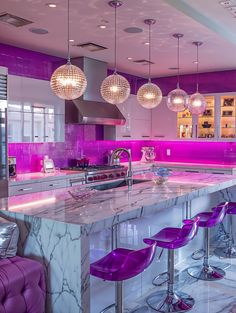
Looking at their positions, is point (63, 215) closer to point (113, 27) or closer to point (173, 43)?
point (113, 27)

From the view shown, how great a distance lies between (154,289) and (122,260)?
4.13 feet

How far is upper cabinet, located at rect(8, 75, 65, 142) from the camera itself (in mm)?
5062

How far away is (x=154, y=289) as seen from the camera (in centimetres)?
382

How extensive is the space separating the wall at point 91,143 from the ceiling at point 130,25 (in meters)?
0.25

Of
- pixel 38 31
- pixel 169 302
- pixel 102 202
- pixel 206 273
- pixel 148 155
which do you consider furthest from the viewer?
pixel 148 155

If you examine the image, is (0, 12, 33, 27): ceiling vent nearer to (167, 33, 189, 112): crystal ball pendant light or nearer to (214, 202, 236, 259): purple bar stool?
(167, 33, 189, 112): crystal ball pendant light

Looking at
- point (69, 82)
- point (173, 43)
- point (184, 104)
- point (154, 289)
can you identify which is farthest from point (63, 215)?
point (173, 43)

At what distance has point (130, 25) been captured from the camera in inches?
169

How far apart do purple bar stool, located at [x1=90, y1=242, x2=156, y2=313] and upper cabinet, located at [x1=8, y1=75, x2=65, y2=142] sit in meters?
2.88

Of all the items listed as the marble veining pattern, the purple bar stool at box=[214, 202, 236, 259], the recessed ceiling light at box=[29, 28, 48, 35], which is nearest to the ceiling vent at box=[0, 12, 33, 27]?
the recessed ceiling light at box=[29, 28, 48, 35]

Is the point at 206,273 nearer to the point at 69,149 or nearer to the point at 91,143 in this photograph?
the point at 69,149

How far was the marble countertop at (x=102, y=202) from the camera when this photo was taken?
2.61 m

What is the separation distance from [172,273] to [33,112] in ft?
10.1

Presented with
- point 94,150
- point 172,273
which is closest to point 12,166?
point 94,150
